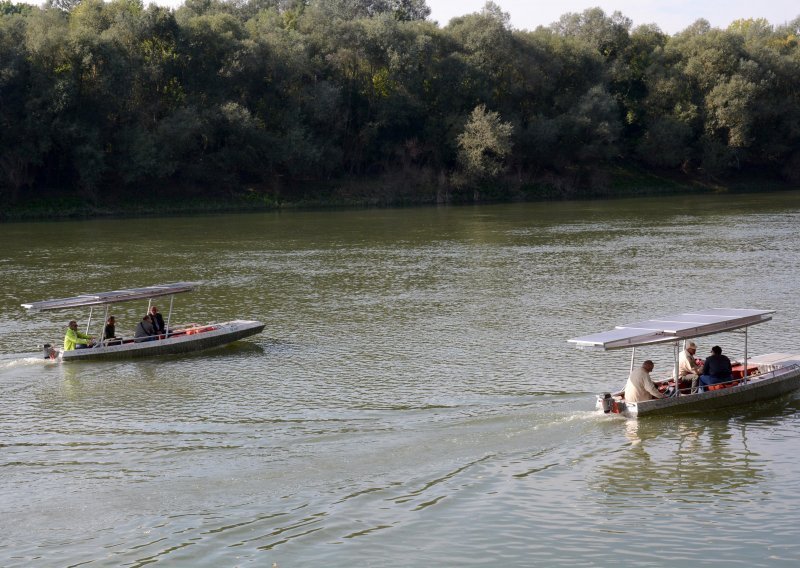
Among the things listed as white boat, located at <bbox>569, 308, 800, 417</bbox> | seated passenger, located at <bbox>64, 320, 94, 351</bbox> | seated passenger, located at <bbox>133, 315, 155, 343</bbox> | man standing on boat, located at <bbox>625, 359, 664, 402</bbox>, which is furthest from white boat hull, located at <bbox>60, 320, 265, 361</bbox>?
man standing on boat, located at <bbox>625, 359, 664, 402</bbox>

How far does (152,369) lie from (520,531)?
15.2 m

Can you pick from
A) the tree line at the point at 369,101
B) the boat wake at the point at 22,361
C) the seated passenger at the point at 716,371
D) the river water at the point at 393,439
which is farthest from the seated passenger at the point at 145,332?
the tree line at the point at 369,101

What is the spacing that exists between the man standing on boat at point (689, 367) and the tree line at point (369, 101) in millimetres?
66210

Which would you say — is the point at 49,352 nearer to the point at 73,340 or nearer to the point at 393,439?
the point at 73,340

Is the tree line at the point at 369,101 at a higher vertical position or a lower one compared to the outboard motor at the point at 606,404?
higher

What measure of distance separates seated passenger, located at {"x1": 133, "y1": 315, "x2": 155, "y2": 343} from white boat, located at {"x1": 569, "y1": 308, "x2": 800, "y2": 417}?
14161mm

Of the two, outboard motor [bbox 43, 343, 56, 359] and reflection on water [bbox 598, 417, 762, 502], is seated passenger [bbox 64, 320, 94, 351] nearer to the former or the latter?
outboard motor [bbox 43, 343, 56, 359]

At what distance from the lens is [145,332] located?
30312mm

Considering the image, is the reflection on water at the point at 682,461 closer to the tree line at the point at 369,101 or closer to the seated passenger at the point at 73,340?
the seated passenger at the point at 73,340

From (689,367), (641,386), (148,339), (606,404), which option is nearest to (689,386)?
(689,367)

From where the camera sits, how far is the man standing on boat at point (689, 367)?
2320 cm

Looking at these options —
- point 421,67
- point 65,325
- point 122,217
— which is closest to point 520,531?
point 65,325

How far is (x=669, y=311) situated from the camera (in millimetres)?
35094

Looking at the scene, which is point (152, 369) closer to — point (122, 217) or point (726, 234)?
point (726, 234)
